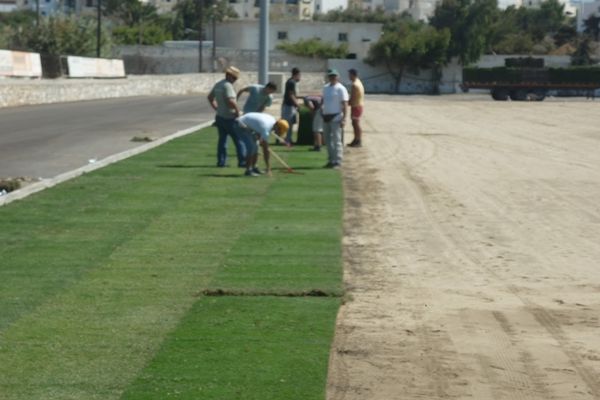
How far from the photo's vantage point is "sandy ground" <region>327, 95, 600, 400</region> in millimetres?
8812

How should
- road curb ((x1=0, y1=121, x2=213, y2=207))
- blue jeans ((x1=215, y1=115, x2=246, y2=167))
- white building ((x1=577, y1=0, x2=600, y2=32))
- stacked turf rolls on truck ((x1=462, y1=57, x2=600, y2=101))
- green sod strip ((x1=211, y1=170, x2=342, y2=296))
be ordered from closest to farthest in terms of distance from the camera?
green sod strip ((x1=211, y1=170, x2=342, y2=296)) < road curb ((x1=0, y1=121, x2=213, y2=207)) < blue jeans ((x1=215, y1=115, x2=246, y2=167)) < stacked turf rolls on truck ((x1=462, y1=57, x2=600, y2=101)) < white building ((x1=577, y1=0, x2=600, y2=32))

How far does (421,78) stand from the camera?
109m

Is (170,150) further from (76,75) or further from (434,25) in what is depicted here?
(434,25)

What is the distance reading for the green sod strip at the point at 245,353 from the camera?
27.0 ft

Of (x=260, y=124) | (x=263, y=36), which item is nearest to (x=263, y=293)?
(x=260, y=124)

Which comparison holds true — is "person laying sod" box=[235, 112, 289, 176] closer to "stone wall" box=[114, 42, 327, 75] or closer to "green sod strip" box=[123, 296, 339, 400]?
"green sod strip" box=[123, 296, 339, 400]

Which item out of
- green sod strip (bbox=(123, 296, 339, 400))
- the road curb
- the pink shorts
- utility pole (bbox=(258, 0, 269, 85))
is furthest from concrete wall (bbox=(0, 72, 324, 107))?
green sod strip (bbox=(123, 296, 339, 400))

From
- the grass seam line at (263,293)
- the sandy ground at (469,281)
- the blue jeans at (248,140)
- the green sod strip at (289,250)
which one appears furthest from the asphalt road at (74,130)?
the grass seam line at (263,293)

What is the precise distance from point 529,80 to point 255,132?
62501 millimetres

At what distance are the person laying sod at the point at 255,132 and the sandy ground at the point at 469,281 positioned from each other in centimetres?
163

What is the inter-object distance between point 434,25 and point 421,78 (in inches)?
606

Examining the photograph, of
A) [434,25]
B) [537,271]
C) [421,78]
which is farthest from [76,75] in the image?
[537,271]

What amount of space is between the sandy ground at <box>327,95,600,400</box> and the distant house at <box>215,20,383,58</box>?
9657 centimetres

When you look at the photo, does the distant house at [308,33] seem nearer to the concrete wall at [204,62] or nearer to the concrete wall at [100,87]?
the concrete wall at [204,62]
